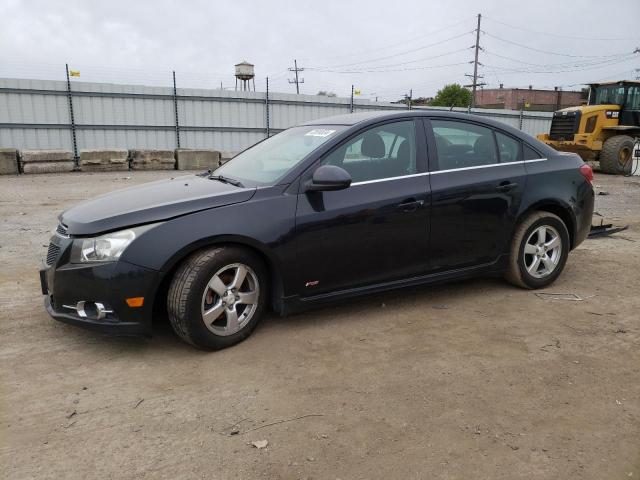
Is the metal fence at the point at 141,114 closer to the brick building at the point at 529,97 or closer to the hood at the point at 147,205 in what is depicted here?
the hood at the point at 147,205

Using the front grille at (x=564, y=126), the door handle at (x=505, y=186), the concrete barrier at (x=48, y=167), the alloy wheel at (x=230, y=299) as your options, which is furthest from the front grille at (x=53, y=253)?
the front grille at (x=564, y=126)

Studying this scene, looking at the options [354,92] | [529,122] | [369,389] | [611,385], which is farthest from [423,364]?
[529,122]

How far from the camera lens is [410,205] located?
391 centimetres

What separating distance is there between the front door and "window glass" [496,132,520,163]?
32.7 inches

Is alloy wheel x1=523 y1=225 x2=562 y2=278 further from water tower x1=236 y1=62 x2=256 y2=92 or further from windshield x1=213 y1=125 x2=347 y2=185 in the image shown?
water tower x1=236 y1=62 x2=256 y2=92

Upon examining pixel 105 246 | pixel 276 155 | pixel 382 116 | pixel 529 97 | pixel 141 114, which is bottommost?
pixel 105 246

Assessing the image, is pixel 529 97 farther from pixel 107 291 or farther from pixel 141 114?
pixel 107 291

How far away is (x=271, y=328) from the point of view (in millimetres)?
3803

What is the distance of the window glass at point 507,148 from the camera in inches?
177

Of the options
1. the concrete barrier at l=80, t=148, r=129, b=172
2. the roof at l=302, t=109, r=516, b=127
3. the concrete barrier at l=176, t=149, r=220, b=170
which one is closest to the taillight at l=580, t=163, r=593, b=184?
the roof at l=302, t=109, r=516, b=127

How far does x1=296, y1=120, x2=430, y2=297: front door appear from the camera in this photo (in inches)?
142

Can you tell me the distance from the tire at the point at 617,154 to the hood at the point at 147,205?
15.1 m

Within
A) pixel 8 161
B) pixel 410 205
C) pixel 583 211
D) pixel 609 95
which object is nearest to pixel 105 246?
pixel 410 205

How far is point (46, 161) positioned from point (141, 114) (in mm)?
4224
